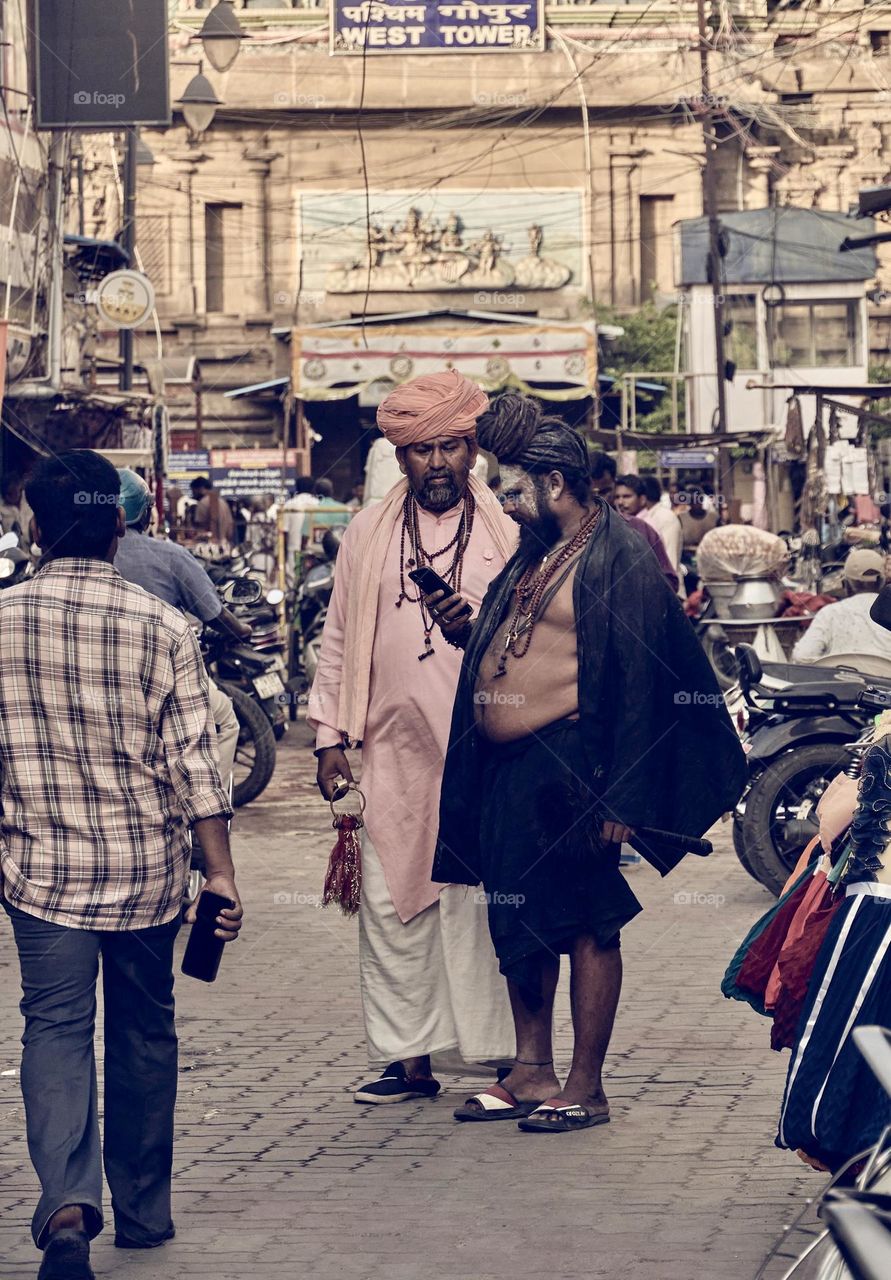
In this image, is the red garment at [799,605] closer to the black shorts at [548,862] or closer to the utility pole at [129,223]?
the black shorts at [548,862]

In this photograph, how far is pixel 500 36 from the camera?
42062 mm

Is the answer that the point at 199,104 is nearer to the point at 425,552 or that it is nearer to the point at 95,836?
the point at 425,552

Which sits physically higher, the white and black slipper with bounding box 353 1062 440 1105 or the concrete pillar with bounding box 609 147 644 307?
the concrete pillar with bounding box 609 147 644 307

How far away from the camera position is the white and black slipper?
233 inches

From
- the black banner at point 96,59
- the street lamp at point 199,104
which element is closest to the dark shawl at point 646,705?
the black banner at point 96,59

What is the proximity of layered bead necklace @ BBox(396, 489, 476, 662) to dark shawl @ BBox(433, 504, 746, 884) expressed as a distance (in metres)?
0.43

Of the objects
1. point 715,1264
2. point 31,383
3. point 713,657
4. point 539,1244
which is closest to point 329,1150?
point 539,1244

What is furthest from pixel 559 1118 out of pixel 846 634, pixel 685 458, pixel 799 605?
pixel 685 458

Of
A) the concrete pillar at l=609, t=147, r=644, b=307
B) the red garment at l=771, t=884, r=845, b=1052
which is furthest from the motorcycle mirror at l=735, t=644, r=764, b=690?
the concrete pillar at l=609, t=147, r=644, b=307

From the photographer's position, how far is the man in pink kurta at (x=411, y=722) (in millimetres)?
5949

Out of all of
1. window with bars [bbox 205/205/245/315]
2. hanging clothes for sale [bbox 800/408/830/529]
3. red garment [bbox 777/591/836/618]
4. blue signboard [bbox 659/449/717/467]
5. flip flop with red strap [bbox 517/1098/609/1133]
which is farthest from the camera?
window with bars [bbox 205/205/245/315]

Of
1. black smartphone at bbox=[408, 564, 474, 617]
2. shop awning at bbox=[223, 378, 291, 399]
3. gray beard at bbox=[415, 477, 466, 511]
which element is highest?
shop awning at bbox=[223, 378, 291, 399]

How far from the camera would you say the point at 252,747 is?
12359 millimetres

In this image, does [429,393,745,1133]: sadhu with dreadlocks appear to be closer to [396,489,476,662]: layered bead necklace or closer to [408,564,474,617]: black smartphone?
[408,564,474,617]: black smartphone
